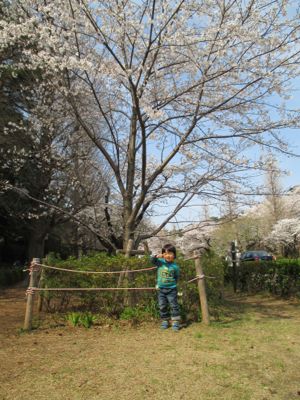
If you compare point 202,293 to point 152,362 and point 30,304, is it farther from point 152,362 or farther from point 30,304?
point 30,304

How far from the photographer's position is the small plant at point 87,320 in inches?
248

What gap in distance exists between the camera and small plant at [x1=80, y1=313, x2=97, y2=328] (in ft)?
20.6

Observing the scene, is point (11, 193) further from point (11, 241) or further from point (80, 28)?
point (80, 28)

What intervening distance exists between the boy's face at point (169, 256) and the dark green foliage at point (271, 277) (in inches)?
193

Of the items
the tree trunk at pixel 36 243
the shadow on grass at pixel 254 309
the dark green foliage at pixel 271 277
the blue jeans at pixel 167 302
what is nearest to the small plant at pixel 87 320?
the blue jeans at pixel 167 302

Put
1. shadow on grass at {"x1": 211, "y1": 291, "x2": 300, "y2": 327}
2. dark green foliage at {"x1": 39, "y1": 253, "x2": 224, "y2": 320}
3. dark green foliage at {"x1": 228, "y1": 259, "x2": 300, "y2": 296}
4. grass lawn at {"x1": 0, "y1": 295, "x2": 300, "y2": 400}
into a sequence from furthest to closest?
dark green foliage at {"x1": 228, "y1": 259, "x2": 300, "y2": 296}, shadow on grass at {"x1": 211, "y1": 291, "x2": 300, "y2": 327}, dark green foliage at {"x1": 39, "y1": 253, "x2": 224, "y2": 320}, grass lawn at {"x1": 0, "y1": 295, "x2": 300, "y2": 400}

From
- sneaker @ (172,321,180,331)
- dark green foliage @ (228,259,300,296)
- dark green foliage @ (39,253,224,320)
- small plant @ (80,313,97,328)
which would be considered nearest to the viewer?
sneaker @ (172,321,180,331)

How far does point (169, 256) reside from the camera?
6359 millimetres

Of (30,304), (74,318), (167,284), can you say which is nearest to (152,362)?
(167,284)

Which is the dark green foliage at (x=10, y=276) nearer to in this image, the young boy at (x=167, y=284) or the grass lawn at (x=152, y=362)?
the grass lawn at (x=152, y=362)

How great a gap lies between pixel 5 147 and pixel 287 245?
30865mm

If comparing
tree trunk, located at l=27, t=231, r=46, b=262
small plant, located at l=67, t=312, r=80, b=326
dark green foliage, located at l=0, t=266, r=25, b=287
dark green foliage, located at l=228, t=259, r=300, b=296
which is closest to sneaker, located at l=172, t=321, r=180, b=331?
small plant, located at l=67, t=312, r=80, b=326

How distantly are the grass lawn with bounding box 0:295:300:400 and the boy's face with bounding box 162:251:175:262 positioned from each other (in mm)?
1077

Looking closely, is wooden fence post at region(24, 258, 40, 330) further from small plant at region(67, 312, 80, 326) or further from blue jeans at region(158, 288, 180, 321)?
blue jeans at region(158, 288, 180, 321)
